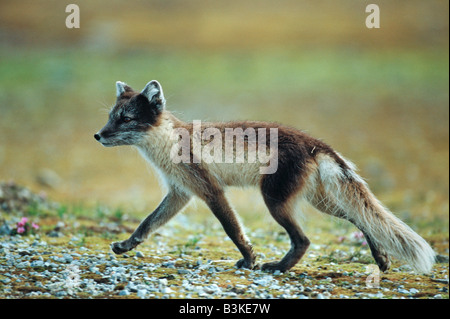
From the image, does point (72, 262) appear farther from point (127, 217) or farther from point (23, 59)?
point (23, 59)

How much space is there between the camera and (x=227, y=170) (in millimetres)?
6113

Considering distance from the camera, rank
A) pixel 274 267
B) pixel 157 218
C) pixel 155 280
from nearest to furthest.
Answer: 1. pixel 155 280
2. pixel 274 267
3. pixel 157 218

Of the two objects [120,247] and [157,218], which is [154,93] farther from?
[120,247]

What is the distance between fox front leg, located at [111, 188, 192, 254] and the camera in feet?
19.9

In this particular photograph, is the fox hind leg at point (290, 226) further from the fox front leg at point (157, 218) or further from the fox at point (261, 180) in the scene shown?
the fox front leg at point (157, 218)

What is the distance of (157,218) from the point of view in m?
6.21

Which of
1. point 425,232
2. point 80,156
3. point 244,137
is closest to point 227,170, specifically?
point 244,137

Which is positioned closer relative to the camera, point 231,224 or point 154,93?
point 231,224

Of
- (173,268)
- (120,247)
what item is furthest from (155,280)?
(120,247)

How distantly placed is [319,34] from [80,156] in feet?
41.0

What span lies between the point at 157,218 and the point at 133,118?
1183 mm

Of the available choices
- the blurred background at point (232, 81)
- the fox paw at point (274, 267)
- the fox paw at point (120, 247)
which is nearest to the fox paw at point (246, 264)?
the fox paw at point (274, 267)

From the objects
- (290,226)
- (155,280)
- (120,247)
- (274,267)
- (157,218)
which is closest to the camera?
(155,280)

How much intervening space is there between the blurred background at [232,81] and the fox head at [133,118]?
362cm
